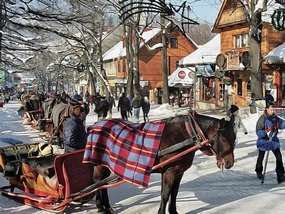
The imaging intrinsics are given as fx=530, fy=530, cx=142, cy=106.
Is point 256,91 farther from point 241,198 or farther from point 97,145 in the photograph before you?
point 97,145

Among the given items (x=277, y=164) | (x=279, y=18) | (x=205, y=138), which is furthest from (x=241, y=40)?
(x=205, y=138)

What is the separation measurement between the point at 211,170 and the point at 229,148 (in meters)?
4.70

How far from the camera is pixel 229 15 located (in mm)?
37844

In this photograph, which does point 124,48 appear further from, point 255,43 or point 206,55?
point 255,43

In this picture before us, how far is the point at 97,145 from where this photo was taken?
802 centimetres

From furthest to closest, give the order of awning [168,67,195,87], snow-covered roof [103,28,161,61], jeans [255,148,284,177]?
snow-covered roof [103,28,161,61]
awning [168,67,195,87]
jeans [255,148,284,177]

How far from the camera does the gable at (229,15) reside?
119ft

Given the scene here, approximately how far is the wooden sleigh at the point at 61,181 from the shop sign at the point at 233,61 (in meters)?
27.7

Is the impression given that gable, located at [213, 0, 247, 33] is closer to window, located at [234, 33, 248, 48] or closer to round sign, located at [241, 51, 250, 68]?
window, located at [234, 33, 248, 48]

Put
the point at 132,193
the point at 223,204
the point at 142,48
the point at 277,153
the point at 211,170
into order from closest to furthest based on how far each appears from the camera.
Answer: the point at 223,204
the point at 132,193
the point at 277,153
the point at 211,170
the point at 142,48

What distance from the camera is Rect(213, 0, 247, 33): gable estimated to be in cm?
3641

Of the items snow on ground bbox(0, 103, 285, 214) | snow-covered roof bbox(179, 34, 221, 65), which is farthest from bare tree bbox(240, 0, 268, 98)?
snow on ground bbox(0, 103, 285, 214)

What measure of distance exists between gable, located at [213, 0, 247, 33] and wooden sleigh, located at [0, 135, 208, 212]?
28.8 metres

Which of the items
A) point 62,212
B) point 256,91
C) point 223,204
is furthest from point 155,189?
point 256,91
